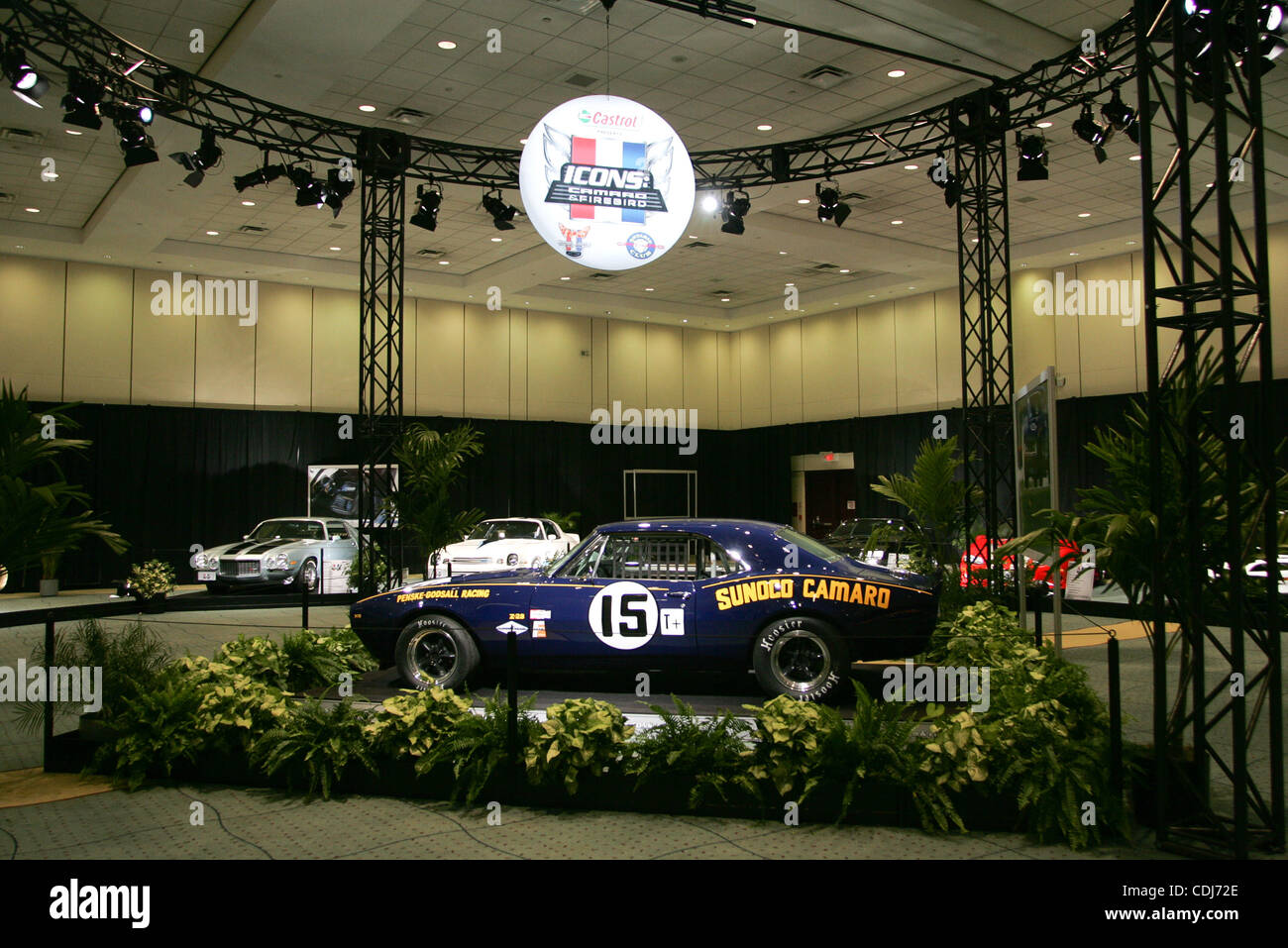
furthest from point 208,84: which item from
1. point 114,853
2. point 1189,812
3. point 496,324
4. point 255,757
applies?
point 496,324

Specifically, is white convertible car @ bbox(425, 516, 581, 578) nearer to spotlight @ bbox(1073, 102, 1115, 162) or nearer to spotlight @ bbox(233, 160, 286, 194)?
spotlight @ bbox(233, 160, 286, 194)

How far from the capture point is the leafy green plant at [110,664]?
591 centimetres

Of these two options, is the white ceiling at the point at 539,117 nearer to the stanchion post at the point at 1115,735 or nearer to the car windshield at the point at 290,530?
the car windshield at the point at 290,530

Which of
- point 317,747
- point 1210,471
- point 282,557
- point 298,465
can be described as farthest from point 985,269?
point 298,465

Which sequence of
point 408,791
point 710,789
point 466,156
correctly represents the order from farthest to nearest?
point 466,156, point 408,791, point 710,789

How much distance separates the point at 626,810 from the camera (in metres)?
4.96

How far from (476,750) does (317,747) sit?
936 mm

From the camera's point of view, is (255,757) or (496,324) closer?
(255,757)

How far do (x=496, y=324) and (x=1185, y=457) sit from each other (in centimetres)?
2107

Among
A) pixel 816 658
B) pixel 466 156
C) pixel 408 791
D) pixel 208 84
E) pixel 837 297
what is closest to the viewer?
pixel 408 791

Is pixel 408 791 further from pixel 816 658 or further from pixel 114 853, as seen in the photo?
pixel 816 658

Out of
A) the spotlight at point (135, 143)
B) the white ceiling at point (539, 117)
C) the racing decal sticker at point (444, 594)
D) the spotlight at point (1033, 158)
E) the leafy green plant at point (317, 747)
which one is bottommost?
the leafy green plant at point (317, 747)

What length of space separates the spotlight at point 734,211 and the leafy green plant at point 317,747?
1054 cm

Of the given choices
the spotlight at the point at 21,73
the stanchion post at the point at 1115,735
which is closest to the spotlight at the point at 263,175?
the spotlight at the point at 21,73
